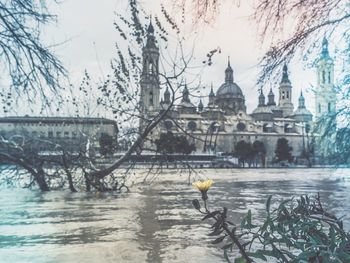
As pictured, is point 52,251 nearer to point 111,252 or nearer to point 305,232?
point 111,252

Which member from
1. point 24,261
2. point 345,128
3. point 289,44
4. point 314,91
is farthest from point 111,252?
point 314,91

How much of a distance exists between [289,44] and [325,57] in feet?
9.51

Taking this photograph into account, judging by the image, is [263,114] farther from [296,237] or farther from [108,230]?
[296,237]

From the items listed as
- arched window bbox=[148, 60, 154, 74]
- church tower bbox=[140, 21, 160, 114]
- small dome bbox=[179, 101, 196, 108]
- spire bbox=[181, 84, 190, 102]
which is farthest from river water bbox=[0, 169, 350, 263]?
arched window bbox=[148, 60, 154, 74]

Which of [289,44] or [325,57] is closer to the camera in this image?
[289,44]

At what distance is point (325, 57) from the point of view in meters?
6.56

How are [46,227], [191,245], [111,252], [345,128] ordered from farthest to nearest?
[345,128] < [46,227] < [191,245] < [111,252]

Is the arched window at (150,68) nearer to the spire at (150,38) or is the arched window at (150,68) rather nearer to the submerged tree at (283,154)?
the spire at (150,38)

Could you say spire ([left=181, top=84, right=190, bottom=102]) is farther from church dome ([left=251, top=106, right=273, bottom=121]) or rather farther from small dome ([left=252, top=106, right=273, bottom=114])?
small dome ([left=252, top=106, right=273, bottom=114])

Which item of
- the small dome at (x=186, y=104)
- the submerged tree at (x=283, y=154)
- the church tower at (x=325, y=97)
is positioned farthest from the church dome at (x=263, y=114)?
the small dome at (x=186, y=104)

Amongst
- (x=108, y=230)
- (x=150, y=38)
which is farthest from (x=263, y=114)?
(x=108, y=230)

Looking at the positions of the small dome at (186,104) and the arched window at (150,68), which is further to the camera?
the arched window at (150,68)

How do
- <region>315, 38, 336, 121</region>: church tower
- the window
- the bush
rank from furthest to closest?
1. the window
2. <region>315, 38, 336, 121</region>: church tower
3. the bush

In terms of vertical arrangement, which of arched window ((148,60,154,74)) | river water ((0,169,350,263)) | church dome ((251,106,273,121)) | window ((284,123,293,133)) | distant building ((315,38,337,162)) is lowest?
river water ((0,169,350,263))
